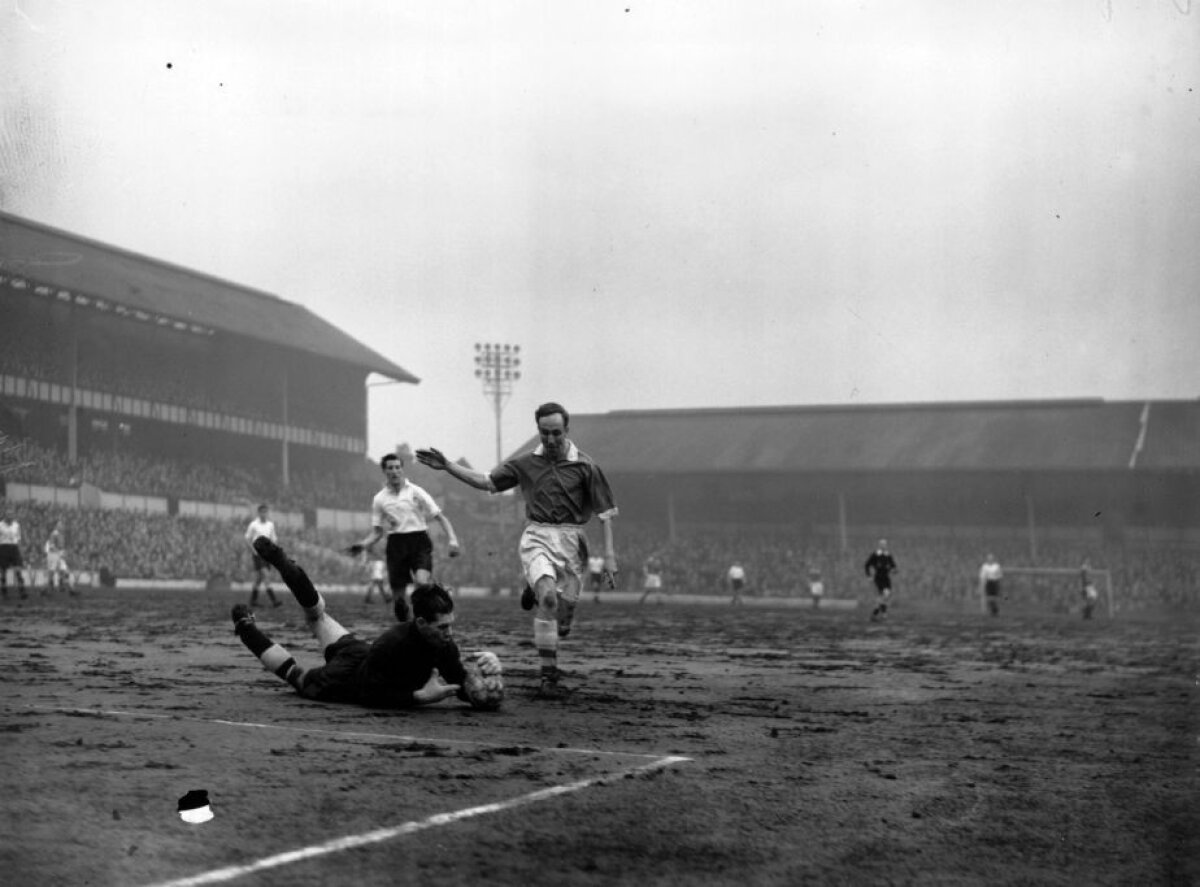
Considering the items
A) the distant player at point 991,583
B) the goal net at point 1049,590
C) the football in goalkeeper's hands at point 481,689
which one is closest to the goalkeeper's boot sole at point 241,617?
the football in goalkeeper's hands at point 481,689

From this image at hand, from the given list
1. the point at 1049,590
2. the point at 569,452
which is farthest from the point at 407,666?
the point at 1049,590

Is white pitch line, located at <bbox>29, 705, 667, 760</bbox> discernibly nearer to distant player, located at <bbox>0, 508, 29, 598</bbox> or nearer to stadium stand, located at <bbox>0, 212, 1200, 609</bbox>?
distant player, located at <bbox>0, 508, 29, 598</bbox>

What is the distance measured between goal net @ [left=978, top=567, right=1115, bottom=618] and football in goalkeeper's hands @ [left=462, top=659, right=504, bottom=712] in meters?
35.9

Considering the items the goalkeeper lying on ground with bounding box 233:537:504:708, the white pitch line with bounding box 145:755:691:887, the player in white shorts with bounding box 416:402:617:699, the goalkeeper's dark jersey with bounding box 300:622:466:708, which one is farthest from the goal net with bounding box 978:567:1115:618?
the white pitch line with bounding box 145:755:691:887

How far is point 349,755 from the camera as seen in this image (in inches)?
255

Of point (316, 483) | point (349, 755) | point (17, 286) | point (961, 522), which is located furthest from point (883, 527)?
point (349, 755)

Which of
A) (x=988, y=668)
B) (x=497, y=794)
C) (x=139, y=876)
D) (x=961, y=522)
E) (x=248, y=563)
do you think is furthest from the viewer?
(x=961, y=522)

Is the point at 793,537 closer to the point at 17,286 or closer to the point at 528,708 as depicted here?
the point at 17,286

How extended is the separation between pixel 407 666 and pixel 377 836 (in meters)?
3.82

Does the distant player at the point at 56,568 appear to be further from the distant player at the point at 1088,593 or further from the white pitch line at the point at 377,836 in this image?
the white pitch line at the point at 377,836

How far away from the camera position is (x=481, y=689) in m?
8.59

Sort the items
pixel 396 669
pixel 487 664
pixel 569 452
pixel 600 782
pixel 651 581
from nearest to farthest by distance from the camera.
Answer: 1. pixel 600 782
2. pixel 396 669
3. pixel 487 664
4. pixel 569 452
5. pixel 651 581

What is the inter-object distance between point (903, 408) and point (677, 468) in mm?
10748

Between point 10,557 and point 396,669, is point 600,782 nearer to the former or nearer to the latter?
point 396,669
